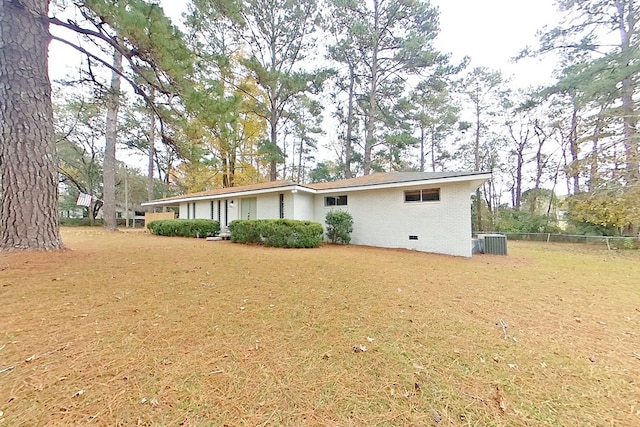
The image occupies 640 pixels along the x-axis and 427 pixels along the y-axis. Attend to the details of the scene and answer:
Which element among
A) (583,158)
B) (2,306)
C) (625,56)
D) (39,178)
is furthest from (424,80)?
(2,306)

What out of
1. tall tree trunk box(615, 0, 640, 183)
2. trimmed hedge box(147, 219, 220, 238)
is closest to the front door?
trimmed hedge box(147, 219, 220, 238)

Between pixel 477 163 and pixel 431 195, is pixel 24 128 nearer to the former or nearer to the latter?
pixel 431 195

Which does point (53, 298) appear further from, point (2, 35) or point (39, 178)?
point (2, 35)

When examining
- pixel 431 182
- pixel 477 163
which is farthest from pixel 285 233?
pixel 477 163

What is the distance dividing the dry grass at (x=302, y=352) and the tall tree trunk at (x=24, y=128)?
2.58 feet

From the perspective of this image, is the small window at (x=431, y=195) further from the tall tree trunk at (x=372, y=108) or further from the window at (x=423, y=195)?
the tall tree trunk at (x=372, y=108)

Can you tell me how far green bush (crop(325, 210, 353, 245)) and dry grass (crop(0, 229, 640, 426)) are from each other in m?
6.81

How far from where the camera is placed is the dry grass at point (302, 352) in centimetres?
173

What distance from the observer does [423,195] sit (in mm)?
10234

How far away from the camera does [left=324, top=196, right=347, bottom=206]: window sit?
12.4 meters

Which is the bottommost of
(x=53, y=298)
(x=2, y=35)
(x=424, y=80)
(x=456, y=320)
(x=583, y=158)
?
(x=456, y=320)

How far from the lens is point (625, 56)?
1013 centimetres

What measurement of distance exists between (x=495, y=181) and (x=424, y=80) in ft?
52.1

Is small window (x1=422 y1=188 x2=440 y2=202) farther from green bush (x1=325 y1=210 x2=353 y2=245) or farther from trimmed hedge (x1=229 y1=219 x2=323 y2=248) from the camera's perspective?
trimmed hedge (x1=229 y1=219 x2=323 y2=248)
